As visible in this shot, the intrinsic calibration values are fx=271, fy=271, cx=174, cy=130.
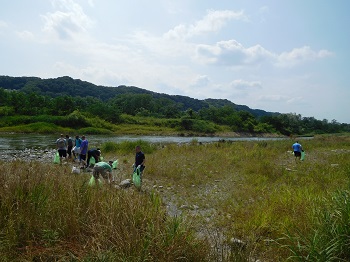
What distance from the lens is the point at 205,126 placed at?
96.1 metres

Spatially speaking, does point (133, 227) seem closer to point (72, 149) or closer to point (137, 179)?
point (137, 179)

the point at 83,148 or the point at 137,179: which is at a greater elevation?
the point at 83,148

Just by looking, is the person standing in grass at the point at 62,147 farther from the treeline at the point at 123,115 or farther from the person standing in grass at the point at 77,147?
the treeline at the point at 123,115

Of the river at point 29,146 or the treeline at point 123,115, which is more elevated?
the treeline at point 123,115

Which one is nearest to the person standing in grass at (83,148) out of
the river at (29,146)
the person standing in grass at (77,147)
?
the person standing in grass at (77,147)

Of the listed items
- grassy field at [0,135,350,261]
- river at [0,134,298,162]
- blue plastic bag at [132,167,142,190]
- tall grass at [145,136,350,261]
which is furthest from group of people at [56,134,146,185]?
grassy field at [0,135,350,261]

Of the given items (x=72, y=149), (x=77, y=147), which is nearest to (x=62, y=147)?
(x=77, y=147)

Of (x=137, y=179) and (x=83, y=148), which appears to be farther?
(x=83, y=148)

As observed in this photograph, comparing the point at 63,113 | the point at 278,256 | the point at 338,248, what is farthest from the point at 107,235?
the point at 63,113

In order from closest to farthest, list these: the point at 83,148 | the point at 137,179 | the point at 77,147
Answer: the point at 137,179
the point at 83,148
the point at 77,147

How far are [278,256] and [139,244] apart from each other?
7.93 feet

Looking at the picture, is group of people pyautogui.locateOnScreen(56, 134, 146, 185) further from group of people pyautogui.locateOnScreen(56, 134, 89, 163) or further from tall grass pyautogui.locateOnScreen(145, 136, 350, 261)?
tall grass pyautogui.locateOnScreen(145, 136, 350, 261)

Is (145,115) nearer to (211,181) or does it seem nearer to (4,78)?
(211,181)

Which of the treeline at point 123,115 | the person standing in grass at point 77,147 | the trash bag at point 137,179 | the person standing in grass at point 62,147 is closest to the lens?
the trash bag at point 137,179
